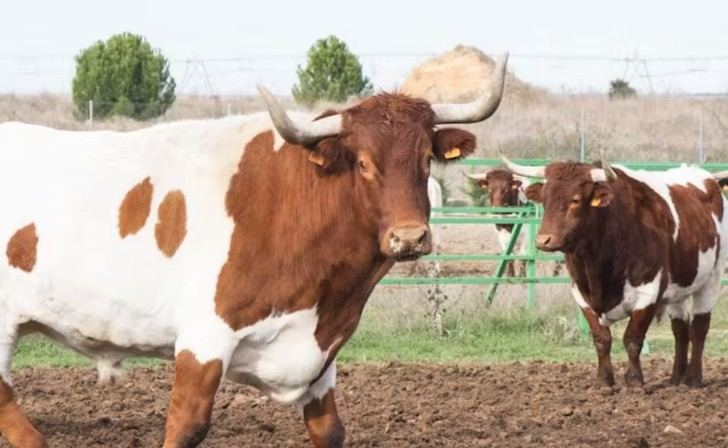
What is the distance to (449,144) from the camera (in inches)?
271

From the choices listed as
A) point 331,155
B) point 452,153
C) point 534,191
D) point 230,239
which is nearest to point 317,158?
point 331,155

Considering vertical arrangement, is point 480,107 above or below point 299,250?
above

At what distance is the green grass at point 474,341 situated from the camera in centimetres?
1315

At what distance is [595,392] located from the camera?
11.0 meters

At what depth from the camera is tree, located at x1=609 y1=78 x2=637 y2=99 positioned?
4947cm

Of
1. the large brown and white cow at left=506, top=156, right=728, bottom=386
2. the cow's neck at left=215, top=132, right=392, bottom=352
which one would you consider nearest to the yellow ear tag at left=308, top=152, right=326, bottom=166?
the cow's neck at left=215, top=132, right=392, bottom=352

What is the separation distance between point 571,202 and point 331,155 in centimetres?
493

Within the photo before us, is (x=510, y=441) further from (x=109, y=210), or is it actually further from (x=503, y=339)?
(x=503, y=339)

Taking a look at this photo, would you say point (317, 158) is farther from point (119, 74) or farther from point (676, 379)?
point (119, 74)

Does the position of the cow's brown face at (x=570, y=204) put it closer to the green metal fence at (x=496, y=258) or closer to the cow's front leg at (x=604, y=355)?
the cow's front leg at (x=604, y=355)

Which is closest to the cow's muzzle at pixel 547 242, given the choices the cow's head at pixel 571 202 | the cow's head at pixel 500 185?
the cow's head at pixel 571 202

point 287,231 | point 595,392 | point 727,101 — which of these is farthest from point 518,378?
point 727,101

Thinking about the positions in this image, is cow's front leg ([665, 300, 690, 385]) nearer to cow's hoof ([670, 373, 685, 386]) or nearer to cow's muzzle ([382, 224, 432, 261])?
cow's hoof ([670, 373, 685, 386])

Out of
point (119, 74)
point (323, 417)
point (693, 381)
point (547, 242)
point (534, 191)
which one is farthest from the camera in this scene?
point (119, 74)
